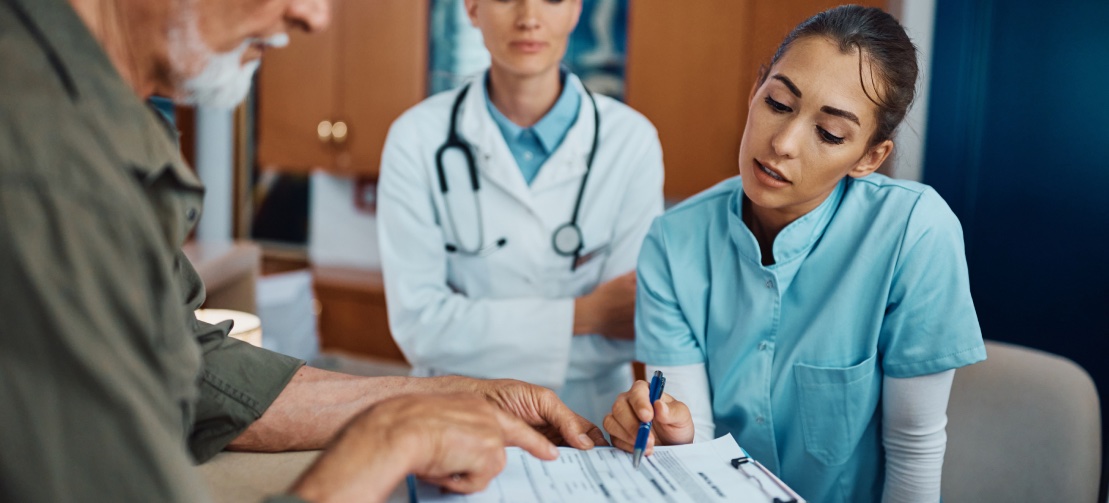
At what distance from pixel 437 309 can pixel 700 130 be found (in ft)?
4.97

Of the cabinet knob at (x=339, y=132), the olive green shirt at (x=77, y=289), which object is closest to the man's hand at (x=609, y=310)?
the olive green shirt at (x=77, y=289)

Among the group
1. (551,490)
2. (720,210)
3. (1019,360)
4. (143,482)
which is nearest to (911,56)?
(720,210)

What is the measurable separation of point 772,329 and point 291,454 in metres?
0.65

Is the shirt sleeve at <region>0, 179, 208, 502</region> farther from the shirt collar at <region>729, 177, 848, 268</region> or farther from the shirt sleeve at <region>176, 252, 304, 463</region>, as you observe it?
the shirt collar at <region>729, 177, 848, 268</region>

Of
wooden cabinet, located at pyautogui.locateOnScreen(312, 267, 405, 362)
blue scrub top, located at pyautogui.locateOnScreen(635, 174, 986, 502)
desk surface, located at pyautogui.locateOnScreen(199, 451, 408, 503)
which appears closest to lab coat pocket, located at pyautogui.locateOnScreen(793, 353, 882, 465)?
blue scrub top, located at pyautogui.locateOnScreen(635, 174, 986, 502)

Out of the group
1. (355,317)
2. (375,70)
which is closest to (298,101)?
(375,70)

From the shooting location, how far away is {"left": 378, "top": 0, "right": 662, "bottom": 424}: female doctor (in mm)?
1566

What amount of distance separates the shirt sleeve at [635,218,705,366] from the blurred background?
13.0 inches

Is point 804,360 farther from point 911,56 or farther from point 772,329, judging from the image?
point 911,56

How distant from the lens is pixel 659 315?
1228 mm

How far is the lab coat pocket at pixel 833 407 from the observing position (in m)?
1.12

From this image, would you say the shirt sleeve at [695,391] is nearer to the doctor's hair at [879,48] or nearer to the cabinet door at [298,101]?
the doctor's hair at [879,48]

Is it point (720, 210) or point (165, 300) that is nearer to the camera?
point (165, 300)

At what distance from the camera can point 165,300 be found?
1.97 feet
